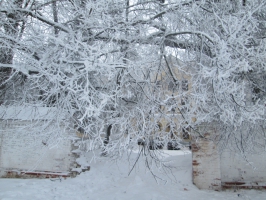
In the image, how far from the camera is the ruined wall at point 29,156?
7.80 metres

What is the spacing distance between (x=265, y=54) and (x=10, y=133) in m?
8.00

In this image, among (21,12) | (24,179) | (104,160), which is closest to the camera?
(21,12)

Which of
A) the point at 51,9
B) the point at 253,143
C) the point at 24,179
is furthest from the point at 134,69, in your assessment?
the point at 24,179

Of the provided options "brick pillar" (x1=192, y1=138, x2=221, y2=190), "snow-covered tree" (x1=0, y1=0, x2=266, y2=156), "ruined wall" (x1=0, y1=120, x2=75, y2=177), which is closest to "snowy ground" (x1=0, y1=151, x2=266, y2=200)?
"brick pillar" (x1=192, y1=138, x2=221, y2=190)

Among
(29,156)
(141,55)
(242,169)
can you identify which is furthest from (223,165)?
(29,156)

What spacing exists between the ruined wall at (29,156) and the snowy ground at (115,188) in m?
0.43

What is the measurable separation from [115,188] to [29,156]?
3.22m

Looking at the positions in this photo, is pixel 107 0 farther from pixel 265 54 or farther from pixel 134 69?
pixel 265 54

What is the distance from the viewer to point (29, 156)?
8.12 meters

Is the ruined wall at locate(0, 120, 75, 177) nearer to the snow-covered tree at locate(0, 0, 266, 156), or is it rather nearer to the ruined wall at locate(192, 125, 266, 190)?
the snow-covered tree at locate(0, 0, 266, 156)

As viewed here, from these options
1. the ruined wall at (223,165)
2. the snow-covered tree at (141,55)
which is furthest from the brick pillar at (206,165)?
the snow-covered tree at (141,55)

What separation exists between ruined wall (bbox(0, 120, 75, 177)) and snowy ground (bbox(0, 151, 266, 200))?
1.40 feet

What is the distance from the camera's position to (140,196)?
6.34 m

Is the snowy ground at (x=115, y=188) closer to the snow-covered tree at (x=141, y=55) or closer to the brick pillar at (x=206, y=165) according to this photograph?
the brick pillar at (x=206, y=165)
